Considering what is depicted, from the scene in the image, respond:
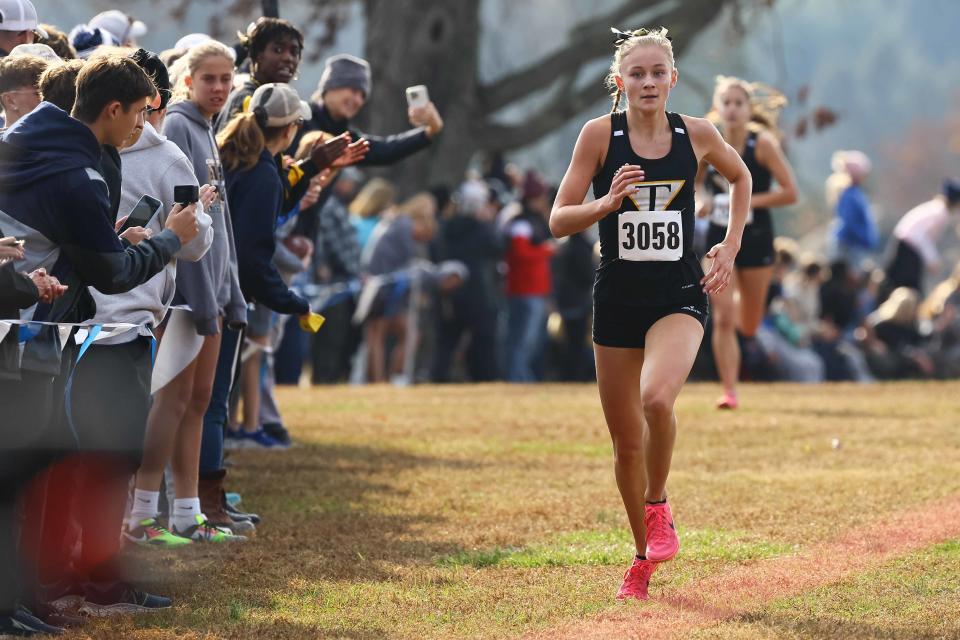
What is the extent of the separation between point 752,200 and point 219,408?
5.48 meters

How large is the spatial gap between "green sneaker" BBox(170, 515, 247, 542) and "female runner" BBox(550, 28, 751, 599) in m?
2.08

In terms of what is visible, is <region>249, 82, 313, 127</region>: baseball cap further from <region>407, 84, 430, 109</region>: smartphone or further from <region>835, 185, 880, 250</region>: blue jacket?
<region>835, 185, 880, 250</region>: blue jacket

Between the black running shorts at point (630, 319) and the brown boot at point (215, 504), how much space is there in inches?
89.7

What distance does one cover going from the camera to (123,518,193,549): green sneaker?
25.2ft

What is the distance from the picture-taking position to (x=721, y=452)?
11086 millimetres

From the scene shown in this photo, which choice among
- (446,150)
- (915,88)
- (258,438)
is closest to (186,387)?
(258,438)

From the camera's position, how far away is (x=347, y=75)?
10.1 metres

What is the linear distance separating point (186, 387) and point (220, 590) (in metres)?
1.22

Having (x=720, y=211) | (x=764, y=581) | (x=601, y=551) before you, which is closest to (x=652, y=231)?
(x=764, y=581)

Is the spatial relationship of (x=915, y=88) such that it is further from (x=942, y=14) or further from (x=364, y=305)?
(x=364, y=305)

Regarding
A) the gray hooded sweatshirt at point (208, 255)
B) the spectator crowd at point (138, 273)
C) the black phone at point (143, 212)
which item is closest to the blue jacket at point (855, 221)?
the spectator crowd at point (138, 273)

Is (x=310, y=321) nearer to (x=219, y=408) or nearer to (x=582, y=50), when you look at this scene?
(x=219, y=408)

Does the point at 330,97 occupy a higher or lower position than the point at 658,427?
higher

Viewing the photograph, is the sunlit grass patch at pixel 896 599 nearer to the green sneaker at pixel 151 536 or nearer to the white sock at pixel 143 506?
the green sneaker at pixel 151 536
